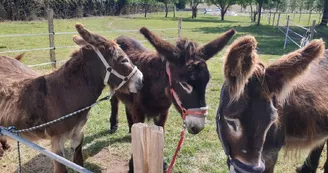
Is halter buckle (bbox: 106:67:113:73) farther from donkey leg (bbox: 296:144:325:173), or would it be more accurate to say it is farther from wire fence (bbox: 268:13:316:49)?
wire fence (bbox: 268:13:316:49)

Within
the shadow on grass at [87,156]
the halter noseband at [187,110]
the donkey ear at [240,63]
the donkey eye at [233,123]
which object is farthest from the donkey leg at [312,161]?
the shadow on grass at [87,156]

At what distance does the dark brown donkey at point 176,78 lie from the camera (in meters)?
2.92

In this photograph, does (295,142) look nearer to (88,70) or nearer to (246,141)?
(246,141)

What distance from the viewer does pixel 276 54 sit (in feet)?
42.1

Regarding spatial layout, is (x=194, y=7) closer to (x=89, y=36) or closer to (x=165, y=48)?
(x=165, y=48)

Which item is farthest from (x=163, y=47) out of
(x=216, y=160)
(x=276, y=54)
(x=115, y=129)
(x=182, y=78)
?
(x=276, y=54)

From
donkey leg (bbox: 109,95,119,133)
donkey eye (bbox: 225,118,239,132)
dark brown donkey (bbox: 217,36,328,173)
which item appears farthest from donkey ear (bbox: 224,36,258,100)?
donkey leg (bbox: 109,95,119,133)

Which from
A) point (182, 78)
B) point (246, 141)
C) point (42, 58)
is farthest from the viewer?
point (42, 58)

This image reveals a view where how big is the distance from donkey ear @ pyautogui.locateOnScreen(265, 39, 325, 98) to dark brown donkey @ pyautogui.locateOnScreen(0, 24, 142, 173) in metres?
1.63

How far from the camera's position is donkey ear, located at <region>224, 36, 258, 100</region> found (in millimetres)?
1603

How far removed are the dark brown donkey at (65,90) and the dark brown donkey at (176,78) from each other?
1.35ft

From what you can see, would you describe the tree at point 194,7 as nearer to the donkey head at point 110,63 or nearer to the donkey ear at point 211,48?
the donkey ear at point 211,48

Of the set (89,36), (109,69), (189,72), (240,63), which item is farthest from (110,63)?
(240,63)

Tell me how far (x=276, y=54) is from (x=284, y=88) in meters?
11.8
